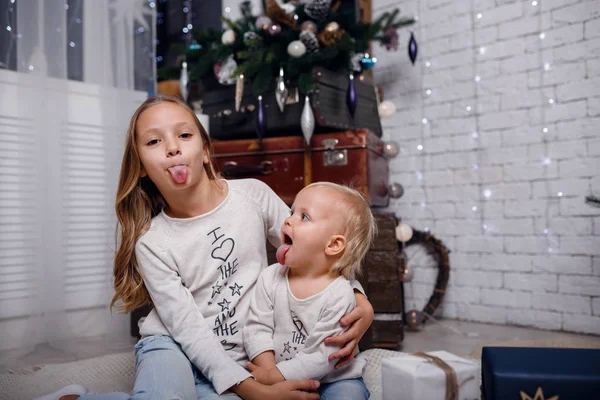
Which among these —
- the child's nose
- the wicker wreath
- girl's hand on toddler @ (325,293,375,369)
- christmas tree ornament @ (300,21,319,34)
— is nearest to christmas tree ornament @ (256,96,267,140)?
christmas tree ornament @ (300,21,319,34)

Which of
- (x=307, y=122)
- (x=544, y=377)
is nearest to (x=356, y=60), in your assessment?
(x=307, y=122)

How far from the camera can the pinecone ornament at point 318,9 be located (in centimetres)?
216

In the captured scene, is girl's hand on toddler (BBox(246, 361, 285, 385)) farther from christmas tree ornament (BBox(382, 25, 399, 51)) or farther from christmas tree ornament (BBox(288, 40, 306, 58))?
Result: christmas tree ornament (BBox(382, 25, 399, 51))

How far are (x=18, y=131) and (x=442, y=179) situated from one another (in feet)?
6.44

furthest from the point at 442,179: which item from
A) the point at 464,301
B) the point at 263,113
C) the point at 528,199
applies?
the point at 263,113

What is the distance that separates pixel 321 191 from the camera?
1.16m

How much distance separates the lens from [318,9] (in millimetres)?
2168

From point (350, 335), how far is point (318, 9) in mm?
1562

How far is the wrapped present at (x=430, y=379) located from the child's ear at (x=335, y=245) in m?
0.31

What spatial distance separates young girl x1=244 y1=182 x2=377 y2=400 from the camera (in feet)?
3.58

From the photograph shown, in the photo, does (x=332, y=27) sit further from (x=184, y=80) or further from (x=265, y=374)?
(x=265, y=374)

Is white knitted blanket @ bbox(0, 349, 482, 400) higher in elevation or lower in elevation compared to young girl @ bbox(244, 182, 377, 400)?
lower

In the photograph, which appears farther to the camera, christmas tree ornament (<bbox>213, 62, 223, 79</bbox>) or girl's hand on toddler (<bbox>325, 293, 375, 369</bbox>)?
christmas tree ornament (<bbox>213, 62, 223, 79</bbox>)

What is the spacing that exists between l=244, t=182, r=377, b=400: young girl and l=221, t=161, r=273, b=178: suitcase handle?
1004 mm
